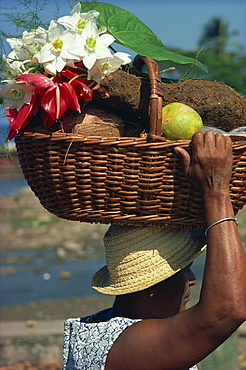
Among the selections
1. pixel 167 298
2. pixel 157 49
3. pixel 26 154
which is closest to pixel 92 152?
pixel 26 154

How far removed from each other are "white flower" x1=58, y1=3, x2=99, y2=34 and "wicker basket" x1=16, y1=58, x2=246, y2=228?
274 millimetres

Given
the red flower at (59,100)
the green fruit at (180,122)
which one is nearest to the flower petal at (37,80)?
the red flower at (59,100)

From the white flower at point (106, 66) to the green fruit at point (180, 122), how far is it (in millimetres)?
263

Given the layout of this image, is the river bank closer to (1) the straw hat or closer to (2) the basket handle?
(1) the straw hat

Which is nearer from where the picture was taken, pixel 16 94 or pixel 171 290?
pixel 16 94

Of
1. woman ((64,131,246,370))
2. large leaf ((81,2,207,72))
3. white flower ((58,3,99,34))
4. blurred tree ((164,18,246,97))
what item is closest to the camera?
woman ((64,131,246,370))

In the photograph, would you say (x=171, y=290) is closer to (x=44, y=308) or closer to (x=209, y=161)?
(x=209, y=161)

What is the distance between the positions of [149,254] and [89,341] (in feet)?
1.53

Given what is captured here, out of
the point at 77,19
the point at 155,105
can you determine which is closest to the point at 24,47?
the point at 77,19

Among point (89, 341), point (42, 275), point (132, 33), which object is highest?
point (132, 33)

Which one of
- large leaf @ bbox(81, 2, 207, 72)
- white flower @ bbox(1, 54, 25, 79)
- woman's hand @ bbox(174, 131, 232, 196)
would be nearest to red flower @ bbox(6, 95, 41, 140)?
white flower @ bbox(1, 54, 25, 79)

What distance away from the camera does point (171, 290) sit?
2.28 meters

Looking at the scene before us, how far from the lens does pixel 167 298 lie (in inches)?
89.6

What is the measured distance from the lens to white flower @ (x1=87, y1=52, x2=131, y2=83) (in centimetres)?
201
